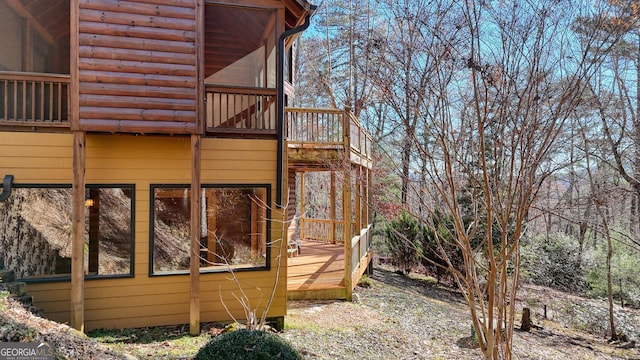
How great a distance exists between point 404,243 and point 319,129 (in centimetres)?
611

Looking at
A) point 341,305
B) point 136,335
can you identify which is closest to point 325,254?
point 341,305

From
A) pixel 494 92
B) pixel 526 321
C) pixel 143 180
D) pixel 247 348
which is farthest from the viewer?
pixel 526 321

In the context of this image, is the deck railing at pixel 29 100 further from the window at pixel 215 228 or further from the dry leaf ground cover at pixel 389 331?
the dry leaf ground cover at pixel 389 331

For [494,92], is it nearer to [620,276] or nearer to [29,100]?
[29,100]

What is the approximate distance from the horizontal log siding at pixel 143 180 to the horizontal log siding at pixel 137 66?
50 cm

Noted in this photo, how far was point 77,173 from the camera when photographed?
17.0ft

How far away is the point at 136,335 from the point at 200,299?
0.98m

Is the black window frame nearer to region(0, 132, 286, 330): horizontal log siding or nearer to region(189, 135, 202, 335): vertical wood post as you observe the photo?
region(0, 132, 286, 330): horizontal log siding

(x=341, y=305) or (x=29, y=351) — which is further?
(x=341, y=305)

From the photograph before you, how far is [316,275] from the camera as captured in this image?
8.52 metres

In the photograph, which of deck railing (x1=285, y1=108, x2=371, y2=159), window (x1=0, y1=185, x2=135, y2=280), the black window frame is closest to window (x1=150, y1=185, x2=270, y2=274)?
the black window frame

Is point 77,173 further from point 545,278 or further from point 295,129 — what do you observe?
point 545,278

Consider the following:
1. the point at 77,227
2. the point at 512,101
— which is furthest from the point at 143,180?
the point at 512,101

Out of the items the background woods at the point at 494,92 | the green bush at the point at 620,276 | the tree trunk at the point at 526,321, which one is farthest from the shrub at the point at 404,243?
the background woods at the point at 494,92
